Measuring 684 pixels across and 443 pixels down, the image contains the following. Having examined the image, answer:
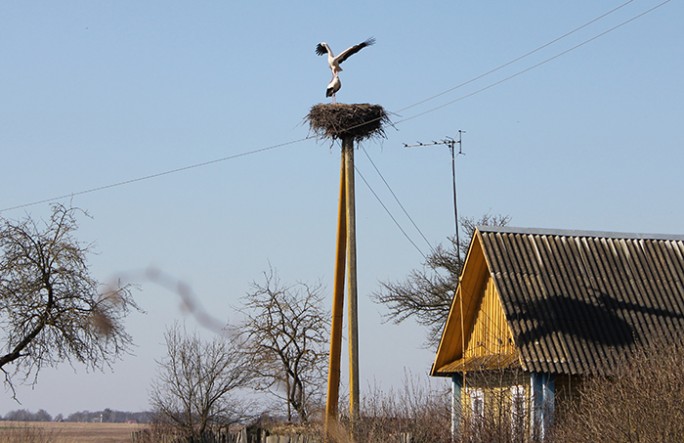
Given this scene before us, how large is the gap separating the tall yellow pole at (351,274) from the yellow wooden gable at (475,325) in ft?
8.05

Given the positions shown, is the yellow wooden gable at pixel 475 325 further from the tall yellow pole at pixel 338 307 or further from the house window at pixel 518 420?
the house window at pixel 518 420

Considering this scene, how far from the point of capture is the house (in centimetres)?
2292

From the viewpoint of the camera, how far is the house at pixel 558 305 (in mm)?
22922

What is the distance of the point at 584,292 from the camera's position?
24.6 metres

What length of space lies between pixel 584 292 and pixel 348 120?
6159 millimetres

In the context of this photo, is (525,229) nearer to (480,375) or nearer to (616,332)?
(616,332)

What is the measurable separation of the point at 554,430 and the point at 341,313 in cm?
758

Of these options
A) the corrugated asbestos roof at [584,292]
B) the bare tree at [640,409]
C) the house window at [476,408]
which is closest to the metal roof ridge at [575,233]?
the corrugated asbestos roof at [584,292]

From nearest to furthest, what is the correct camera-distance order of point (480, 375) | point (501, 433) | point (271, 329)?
point (501, 433) → point (480, 375) → point (271, 329)

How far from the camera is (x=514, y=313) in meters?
23.5

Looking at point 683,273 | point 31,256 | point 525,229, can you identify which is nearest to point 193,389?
point 31,256

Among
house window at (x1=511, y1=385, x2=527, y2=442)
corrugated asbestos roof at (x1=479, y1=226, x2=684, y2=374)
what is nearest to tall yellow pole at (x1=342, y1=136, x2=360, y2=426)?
corrugated asbestos roof at (x1=479, y1=226, x2=684, y2=374)

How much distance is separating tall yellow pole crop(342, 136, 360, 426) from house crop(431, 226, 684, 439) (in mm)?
2254

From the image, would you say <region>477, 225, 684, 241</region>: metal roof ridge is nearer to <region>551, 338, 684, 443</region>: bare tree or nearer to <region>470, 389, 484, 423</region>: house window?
<region>470, 389, 484, 423</region>: house window
